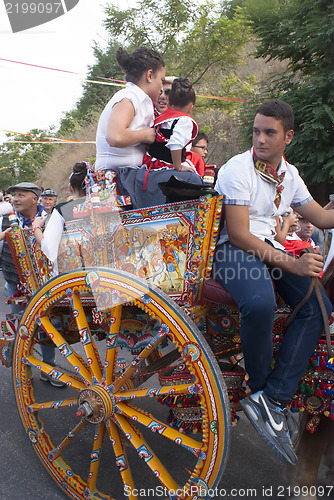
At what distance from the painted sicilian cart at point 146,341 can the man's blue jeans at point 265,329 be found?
0.10 metres

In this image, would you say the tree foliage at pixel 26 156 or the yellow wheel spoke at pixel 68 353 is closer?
the yellow wheel spoke at pixel 68 353

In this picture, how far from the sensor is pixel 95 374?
2.08 m

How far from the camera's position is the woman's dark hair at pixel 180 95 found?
2.89 meters

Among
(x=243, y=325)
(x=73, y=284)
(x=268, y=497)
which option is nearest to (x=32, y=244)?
(x=73, y=284)

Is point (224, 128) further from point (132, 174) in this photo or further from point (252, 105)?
point (132, 174)

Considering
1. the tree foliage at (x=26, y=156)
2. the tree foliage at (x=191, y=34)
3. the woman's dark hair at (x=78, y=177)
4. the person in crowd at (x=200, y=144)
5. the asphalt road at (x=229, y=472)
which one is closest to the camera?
the asphalt road at (x=229, y=472)

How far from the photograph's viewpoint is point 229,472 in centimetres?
246

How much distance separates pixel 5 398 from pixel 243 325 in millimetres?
2469

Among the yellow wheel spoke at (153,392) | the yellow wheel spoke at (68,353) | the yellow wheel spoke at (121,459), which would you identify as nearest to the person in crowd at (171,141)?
the yellow wheel spoke at (68,353)

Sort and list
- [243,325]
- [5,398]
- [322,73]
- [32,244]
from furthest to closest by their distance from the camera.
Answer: [322,73]
[5,398]
[32,244]
[243,325]

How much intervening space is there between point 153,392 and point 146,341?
0.33 metres

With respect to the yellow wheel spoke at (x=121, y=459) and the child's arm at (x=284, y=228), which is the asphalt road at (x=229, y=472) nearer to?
the yellow wheel spoke at (x=121, y=459)

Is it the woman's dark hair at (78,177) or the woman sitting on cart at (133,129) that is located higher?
the woman sitting on cart at (133,129)

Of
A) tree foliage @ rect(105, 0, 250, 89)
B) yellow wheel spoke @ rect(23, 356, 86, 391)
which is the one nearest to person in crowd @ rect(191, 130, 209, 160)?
yellow wheel spoke @ rect(23, 356, 86, 391)
